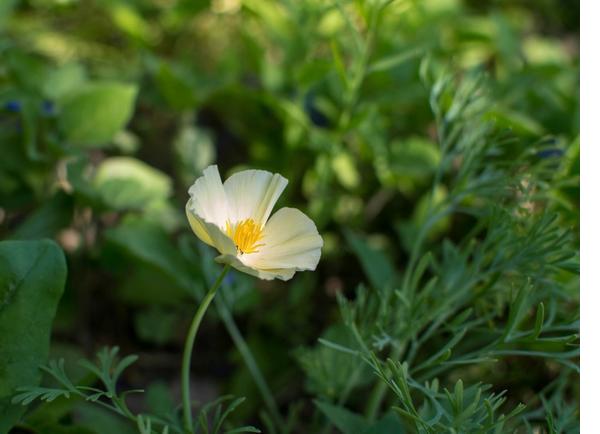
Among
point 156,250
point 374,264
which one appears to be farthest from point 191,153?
point 374,264

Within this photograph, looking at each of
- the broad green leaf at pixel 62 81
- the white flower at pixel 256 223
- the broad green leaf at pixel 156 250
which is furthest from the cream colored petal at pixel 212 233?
the broad green leaf at pixel 62 81

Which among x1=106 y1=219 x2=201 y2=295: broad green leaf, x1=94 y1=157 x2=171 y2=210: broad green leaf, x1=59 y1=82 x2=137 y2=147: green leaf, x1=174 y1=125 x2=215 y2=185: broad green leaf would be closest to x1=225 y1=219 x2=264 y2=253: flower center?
x1=106 y1=219 x2=201 y2=295: broad green leaf

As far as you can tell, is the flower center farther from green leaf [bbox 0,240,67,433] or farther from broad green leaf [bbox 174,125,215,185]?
broad green leaf [bbox 174,125,215,185]

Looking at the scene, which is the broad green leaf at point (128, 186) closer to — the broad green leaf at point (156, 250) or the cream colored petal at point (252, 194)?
the broad green leaf at point (156, 250)

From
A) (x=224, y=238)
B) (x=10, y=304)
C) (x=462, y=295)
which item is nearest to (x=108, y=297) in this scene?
(x=10, y=304)

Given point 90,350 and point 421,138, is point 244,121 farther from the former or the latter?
point 90,350

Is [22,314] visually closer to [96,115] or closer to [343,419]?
[343,419]
